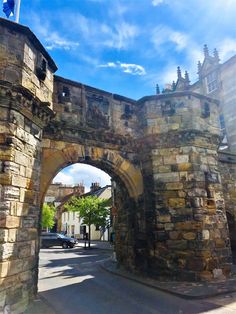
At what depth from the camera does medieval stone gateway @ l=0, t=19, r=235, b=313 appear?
5547 mm

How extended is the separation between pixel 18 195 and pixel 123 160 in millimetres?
4027

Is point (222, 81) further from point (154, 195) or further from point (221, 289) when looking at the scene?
point (221, 289)

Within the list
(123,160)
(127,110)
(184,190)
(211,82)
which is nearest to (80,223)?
(211,82)

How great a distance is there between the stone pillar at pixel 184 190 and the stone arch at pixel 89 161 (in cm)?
47

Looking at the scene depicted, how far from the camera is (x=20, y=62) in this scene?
19.8 feet

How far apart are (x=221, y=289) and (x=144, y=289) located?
6.40ft

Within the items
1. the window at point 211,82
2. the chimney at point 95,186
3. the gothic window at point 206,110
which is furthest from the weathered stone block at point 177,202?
the chimney at point 95,186

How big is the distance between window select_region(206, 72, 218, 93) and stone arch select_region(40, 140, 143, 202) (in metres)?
12.9

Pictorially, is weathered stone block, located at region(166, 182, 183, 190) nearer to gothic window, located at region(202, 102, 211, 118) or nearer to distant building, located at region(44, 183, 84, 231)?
gothic window, located at region(202, 102, 211, 118)

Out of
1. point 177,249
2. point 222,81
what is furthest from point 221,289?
point 222,81

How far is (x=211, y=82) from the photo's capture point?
63.0ft

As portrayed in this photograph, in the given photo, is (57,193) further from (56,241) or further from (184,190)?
(184,190)

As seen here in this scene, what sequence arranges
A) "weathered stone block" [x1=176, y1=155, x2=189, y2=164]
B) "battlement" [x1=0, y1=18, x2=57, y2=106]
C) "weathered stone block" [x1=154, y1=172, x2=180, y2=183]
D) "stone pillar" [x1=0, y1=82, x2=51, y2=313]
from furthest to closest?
"weathered stone block" [x1=176, y1=155, x2=189, y2=164] < "weathered stone block" [x1=154, y1=172, x2=180, y2=183] < "battlement" [x1=0, y1=18, x2=57, y2=106] < "stone pillar" [x1=0, y1=82, x2=51, y2=313]

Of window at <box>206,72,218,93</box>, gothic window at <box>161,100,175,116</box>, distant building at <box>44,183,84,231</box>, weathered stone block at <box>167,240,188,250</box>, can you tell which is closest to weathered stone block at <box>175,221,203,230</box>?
weathered stone block at <box>167,240,188,250</box>
